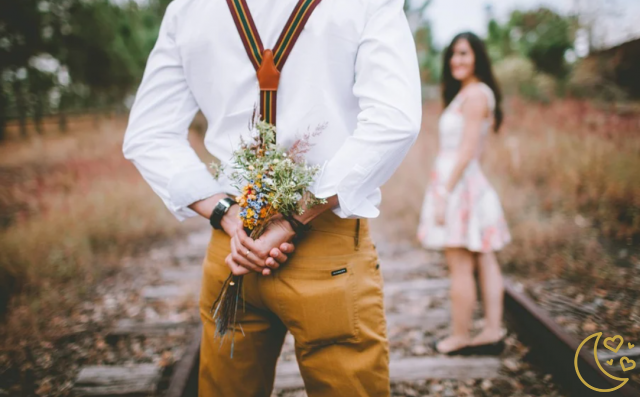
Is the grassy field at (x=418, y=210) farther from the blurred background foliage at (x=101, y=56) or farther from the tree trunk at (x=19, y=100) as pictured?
the tree trunk at (x=19, y=100)

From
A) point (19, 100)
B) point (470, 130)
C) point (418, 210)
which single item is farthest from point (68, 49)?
point (470, 130)

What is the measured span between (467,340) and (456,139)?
155 cm

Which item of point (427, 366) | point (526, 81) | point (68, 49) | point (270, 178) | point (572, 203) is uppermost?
point (68, 49)

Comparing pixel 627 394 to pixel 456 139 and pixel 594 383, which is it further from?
pixel 456 139

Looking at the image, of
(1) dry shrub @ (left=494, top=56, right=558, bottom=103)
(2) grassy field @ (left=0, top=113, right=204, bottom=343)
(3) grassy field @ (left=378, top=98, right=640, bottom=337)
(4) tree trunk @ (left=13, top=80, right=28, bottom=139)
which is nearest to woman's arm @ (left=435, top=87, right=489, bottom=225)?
(3) grassy field @ (left=378, top=98, right=640, bottom=337)

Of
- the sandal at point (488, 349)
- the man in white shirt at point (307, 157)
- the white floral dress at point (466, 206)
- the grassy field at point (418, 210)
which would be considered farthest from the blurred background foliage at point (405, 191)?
the man in white shirt at point (307, 157)

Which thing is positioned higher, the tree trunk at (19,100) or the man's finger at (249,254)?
the tree trunk at (19,100)

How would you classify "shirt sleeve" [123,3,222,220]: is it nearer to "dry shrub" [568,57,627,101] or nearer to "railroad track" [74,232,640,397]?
"railroad track" [74,232,640,397]

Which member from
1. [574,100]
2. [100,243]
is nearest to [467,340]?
[100,243]

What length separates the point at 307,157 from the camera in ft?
4.30

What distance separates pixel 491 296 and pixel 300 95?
245cm

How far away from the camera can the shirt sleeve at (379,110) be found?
112 cm

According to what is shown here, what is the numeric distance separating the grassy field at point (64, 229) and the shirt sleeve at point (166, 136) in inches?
111

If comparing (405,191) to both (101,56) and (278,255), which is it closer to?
(278,255)
